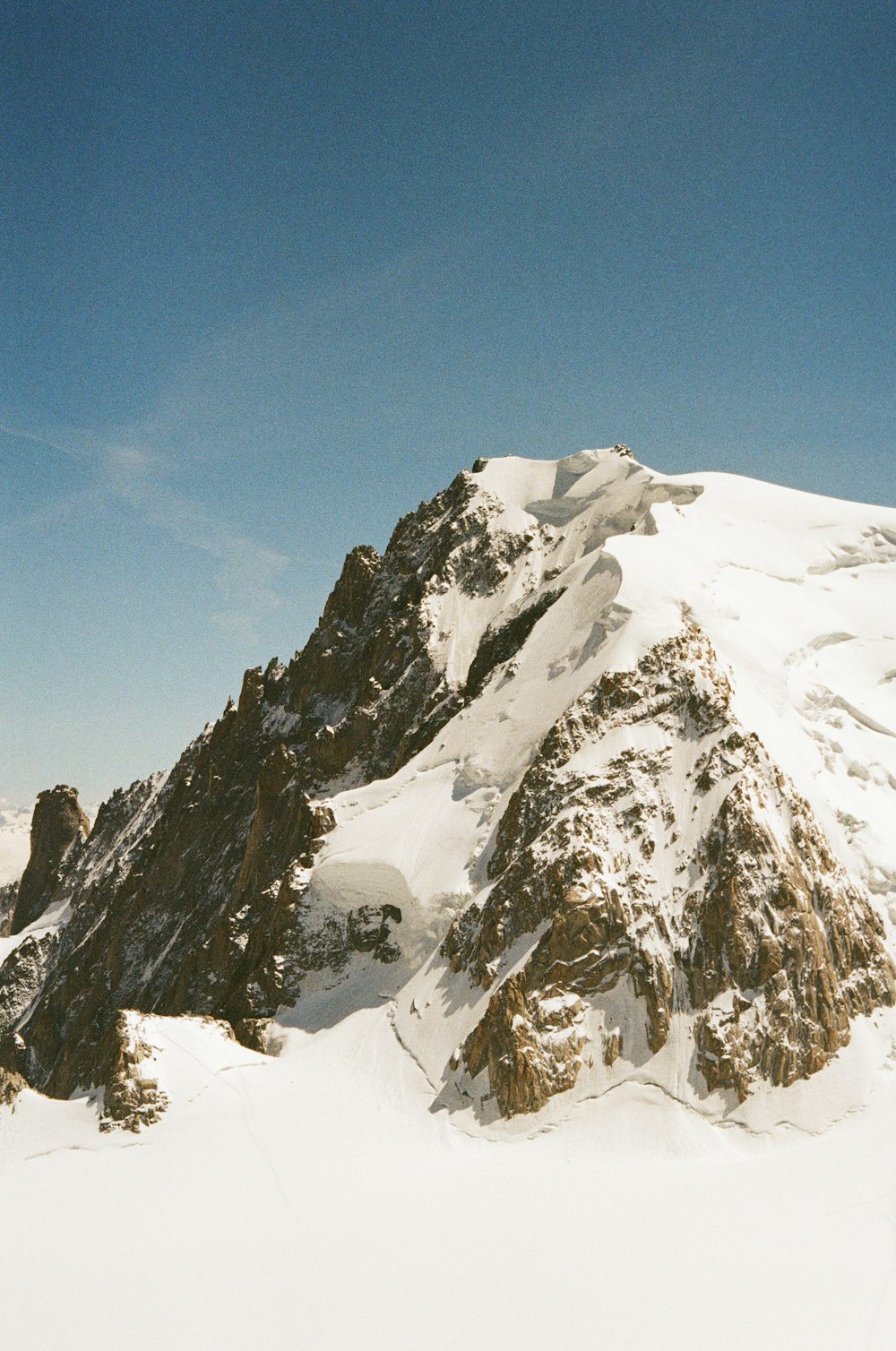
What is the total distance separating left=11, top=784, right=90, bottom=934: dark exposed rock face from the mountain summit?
195 feet

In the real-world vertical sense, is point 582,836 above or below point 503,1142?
above

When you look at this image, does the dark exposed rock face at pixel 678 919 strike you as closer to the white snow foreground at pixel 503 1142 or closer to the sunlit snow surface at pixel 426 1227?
the white snow foreground at pixel 503 1142

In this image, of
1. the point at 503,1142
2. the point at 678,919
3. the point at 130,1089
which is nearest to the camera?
the point at 503,1142

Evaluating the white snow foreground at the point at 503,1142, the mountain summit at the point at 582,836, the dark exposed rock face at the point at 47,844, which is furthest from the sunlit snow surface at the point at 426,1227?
the dark exposed rock face at the point at 47,844

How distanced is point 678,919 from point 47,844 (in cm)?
12322

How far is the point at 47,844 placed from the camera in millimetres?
144375

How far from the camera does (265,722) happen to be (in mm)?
89562

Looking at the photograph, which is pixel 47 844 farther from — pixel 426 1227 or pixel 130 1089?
pixel 426 1227

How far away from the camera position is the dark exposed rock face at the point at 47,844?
14050cm

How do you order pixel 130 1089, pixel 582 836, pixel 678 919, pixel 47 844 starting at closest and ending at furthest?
1. pixel 130 1089
2. pixel 678 919
3. pixel 582 836
4. pixel 47 844

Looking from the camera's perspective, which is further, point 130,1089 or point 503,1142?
point 130,1089

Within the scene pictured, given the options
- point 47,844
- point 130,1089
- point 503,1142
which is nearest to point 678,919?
point 503,1142

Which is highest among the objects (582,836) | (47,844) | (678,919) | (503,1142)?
(47,844)

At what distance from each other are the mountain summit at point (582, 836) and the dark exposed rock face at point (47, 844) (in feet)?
195
